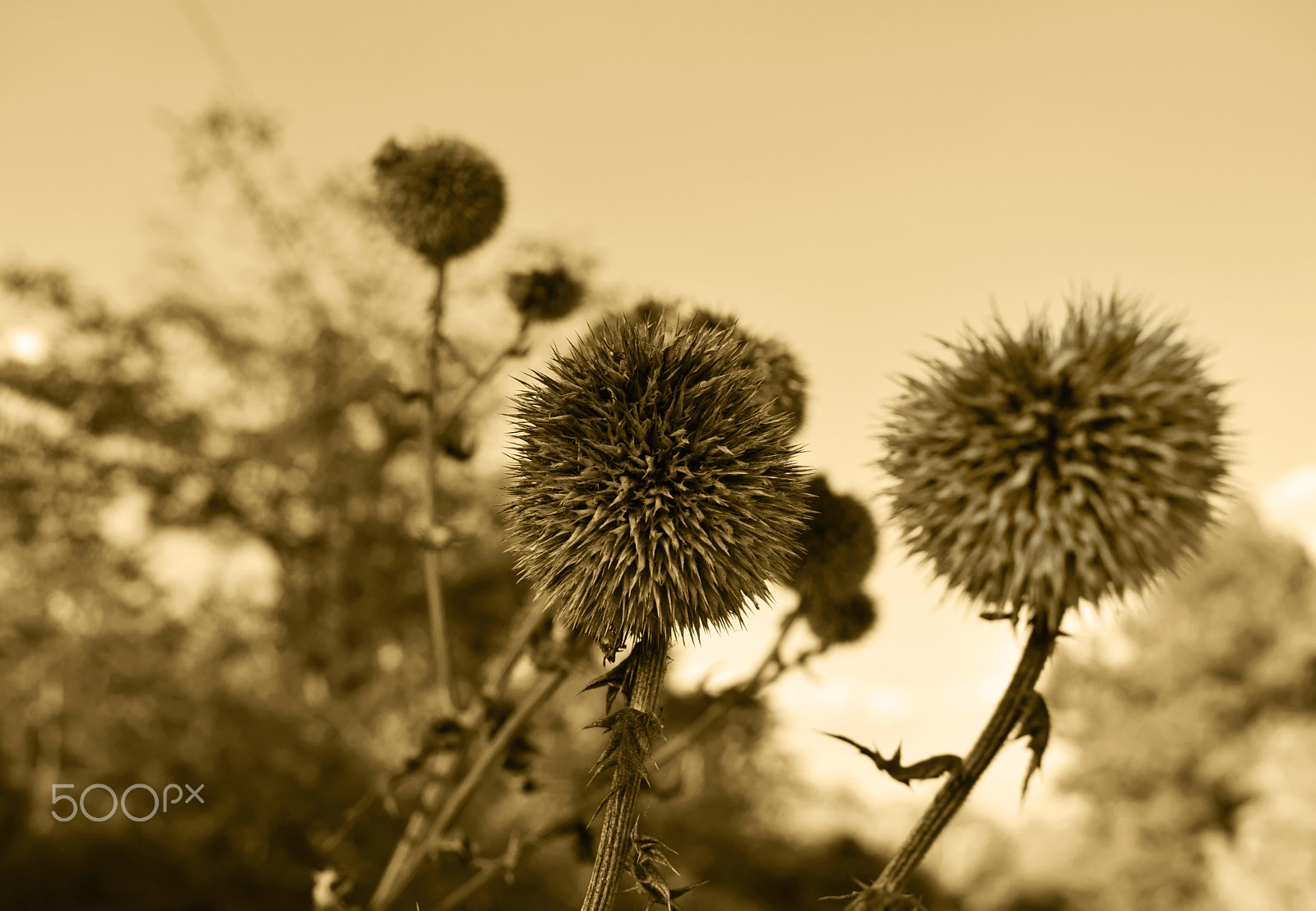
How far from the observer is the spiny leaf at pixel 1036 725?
1693mm

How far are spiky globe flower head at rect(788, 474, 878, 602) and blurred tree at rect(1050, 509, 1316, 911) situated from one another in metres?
20.0

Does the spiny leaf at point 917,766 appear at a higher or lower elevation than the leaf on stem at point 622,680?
higher

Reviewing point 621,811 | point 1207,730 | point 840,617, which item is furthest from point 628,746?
point 1207,730

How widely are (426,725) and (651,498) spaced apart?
4.64ft

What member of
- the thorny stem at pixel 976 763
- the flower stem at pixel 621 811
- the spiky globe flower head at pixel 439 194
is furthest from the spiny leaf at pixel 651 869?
the spiky globe flower head at pixel 439 194

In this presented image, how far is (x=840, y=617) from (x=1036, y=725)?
54.5 inches

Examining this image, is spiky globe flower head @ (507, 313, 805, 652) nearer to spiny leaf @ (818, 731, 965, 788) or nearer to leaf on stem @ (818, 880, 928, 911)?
spiny leaf @ (818, 731, 965, 788)

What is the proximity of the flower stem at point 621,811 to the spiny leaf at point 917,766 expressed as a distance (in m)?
0.44

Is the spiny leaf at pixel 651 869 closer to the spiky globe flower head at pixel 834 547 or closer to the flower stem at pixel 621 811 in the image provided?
the flower stem at pixel 621 811

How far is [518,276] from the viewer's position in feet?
10.9

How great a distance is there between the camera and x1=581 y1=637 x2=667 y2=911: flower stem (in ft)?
5.56

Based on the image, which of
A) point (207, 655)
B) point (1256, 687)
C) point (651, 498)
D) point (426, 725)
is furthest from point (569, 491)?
point (1256, 687)

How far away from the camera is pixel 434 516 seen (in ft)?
10.2

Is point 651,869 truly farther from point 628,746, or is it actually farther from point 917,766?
point 917,766
